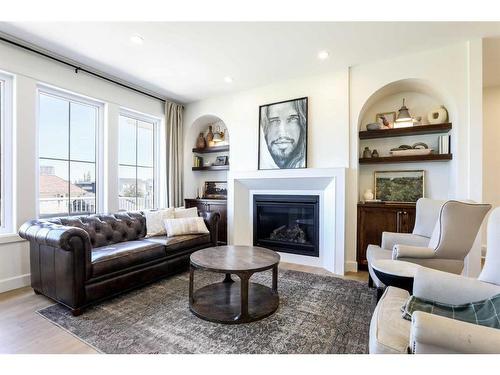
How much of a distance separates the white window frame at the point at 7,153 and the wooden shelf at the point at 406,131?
4125mm

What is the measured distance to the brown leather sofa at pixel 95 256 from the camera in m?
2.17

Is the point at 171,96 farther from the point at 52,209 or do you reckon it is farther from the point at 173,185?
the point at 52,209

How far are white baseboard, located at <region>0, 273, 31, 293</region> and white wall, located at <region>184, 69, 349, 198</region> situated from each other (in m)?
2.46

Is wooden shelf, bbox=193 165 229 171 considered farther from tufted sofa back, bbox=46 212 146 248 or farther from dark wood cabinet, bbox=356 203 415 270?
dark wood cabinet, bbox=356 203 415 270

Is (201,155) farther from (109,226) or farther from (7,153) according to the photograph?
(7,153)

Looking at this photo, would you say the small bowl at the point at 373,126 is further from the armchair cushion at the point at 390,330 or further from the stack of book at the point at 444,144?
the armchair cushion at the point at 390,330

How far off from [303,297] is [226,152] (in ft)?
9.81

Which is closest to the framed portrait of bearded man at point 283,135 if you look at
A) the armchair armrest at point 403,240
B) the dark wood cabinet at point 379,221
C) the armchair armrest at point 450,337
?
the dark wood cabinet at point 379,221

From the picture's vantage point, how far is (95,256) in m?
2.40

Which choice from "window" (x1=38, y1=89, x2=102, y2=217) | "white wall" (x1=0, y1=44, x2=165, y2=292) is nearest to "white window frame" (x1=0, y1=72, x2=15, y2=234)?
"white wall" (x1=0, y1=44, x2=165, y2=292)

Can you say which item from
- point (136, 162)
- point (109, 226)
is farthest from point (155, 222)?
point (136, 162)
